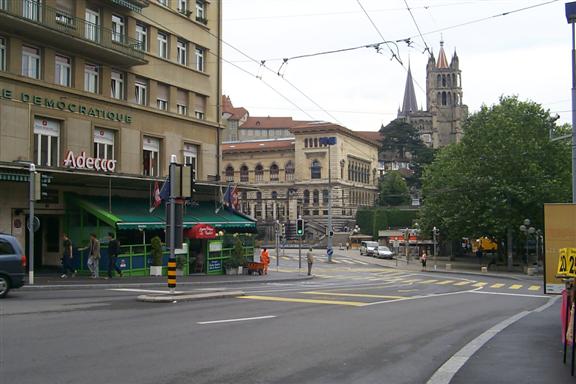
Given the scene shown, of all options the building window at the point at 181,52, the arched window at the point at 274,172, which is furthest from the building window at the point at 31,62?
the arched window at the point at 274,172

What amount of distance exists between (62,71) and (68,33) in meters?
2.01

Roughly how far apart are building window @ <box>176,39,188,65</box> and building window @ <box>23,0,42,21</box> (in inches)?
409

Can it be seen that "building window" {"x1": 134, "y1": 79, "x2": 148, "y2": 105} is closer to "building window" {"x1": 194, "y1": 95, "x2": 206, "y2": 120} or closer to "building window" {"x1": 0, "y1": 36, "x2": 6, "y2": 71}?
"building window" {"x1": 194, "y1": 95, "x2": 206, "y2": 120}

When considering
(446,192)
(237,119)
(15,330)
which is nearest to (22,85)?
(15,330)

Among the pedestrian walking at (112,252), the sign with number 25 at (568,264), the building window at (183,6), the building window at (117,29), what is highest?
the building window at (183,6)

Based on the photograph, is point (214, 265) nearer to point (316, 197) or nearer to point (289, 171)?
point (316, 197)

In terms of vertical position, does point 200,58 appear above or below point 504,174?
above

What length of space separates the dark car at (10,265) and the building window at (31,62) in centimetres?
1116

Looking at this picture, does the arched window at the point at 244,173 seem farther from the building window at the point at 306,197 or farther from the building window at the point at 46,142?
the building window at the point at 46,142

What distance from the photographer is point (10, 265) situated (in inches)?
687

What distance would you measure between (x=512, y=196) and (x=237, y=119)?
107906 millimetres

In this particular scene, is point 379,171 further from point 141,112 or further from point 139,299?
point 139,299

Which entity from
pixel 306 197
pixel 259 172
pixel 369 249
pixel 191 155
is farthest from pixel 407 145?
pixel 191 155

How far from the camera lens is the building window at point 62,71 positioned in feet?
92.5
